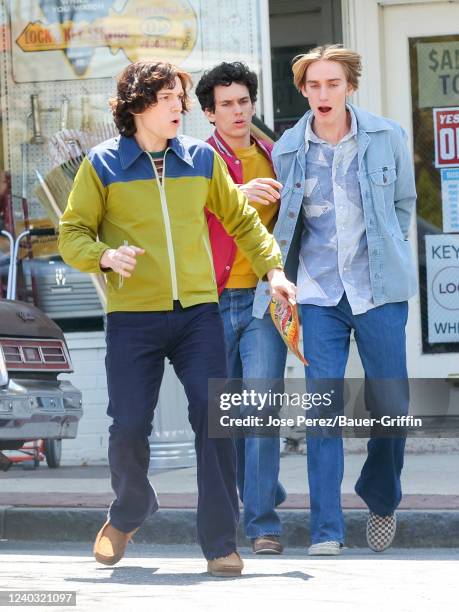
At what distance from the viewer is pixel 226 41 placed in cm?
1031

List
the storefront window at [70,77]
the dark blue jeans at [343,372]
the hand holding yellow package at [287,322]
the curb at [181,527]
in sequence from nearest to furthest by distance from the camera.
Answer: the hand holding yellow package at [287,322] < the dark blue jeans at [343,372] < the curb at [181,527] < the storefront window at [70,77]

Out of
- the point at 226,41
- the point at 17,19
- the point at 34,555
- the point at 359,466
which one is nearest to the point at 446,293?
the point at 359,466

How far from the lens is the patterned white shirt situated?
660cm

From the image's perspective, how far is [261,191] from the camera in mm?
6539

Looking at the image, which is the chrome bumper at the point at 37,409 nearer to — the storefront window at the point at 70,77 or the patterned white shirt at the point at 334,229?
the patterned white shirt at the point at 334,229

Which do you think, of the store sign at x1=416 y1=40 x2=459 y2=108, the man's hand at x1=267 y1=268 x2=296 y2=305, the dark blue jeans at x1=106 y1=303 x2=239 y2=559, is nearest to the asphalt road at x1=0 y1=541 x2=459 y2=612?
the dark blue jeans at x1=106 y1=303 x2=239 y2=559

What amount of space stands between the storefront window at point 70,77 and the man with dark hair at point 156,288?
4.37 meters

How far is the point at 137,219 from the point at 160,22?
4.76 m

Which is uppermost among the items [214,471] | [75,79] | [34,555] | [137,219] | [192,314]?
[75,79]

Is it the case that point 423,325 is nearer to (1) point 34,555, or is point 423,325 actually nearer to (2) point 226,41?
(2) point 226,41

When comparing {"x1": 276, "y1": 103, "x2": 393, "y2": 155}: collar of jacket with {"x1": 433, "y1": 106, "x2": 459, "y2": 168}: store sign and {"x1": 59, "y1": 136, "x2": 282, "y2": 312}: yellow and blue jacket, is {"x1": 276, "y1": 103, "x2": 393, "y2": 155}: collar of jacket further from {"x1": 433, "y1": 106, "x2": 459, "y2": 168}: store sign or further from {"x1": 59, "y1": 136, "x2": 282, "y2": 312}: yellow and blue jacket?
{"x1": 433, "y1": 106, "x2": 459, "y2": 168}: store sign

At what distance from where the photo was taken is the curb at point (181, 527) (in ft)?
23.7

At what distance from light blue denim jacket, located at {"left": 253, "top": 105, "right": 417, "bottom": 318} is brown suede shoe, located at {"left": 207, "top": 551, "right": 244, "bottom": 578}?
1.19 metres

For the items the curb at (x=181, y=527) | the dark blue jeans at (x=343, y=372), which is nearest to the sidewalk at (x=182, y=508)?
the curb at (x=181, y=527)
